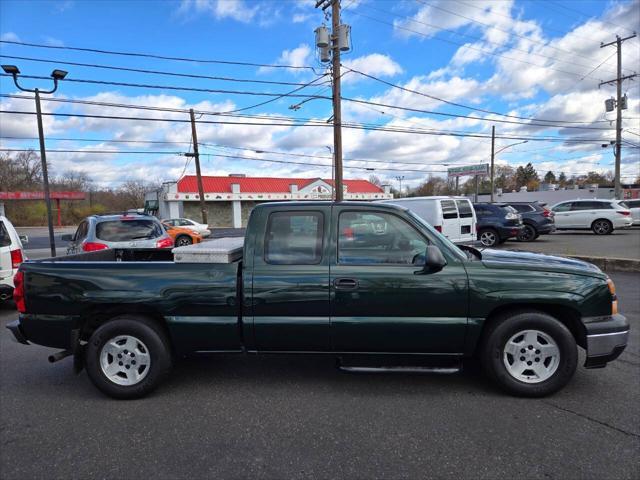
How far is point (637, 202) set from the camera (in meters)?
23.4

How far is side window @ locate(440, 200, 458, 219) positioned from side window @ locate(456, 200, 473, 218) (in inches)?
8.2

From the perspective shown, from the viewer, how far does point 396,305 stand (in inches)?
130

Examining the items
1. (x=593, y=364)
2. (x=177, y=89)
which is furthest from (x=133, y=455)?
(x=177, y=89)

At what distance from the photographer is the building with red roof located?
140 feet

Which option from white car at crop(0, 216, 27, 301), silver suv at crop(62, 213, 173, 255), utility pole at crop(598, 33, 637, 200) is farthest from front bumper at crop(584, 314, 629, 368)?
utility pole at crop(598, 33, 637, 200)

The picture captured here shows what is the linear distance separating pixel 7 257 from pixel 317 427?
20.9 feet

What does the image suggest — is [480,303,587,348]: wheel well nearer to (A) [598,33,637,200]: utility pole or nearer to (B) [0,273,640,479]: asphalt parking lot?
(B) [0,273,640,479]: asphalt parking lot

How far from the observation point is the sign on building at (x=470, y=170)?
4491 cm

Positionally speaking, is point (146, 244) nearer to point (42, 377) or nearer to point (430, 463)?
point (42, 377)

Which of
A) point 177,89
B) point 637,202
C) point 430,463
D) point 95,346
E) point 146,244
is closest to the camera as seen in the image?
point 430,463

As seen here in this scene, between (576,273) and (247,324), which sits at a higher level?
(576,273)

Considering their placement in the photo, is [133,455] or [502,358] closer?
[133,455]

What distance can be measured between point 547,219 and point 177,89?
1600cm

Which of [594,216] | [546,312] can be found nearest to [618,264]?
[546,312]
